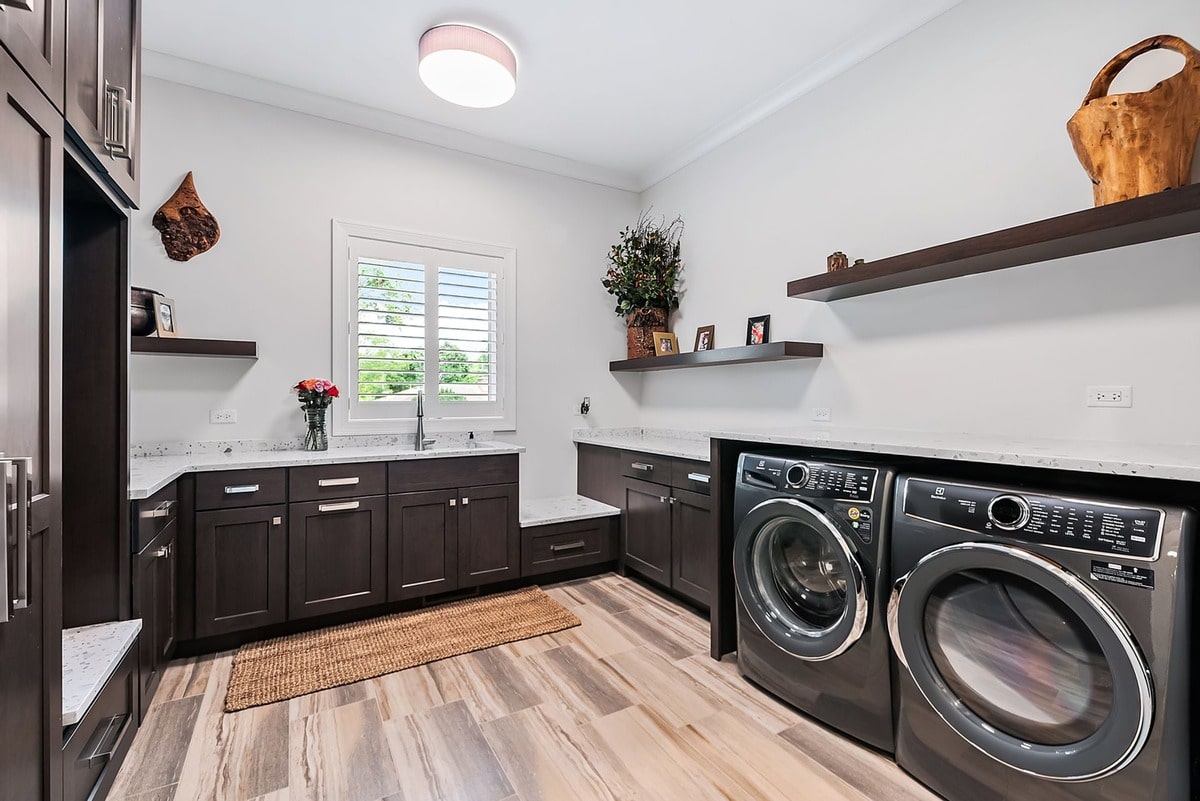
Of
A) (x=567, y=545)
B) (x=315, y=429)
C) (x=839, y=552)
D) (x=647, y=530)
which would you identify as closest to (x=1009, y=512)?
(x=839, y=552)

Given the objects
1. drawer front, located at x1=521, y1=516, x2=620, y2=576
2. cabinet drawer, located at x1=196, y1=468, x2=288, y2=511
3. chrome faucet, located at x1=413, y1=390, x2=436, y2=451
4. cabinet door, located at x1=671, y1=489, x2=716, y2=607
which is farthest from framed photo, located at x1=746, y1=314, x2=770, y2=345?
cabinet drawer, located at x1=196, y1=468, x2=288, y2=511

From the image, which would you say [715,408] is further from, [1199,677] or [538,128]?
[1199,677]

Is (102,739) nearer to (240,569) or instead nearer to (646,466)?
(240,569)

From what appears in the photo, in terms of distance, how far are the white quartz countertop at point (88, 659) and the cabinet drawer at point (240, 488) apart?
0.78m

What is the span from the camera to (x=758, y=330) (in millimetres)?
3363

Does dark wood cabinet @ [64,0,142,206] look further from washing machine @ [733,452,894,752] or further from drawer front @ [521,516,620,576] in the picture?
drawer front @ [521,516,620,576]

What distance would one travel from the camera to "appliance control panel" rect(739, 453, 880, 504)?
6.10ft

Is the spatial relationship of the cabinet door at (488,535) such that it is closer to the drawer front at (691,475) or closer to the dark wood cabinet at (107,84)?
the drawer front at (691,475)

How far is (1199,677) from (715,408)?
8.53ft

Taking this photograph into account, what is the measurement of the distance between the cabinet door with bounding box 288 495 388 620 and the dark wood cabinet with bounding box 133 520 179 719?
464 millimetres

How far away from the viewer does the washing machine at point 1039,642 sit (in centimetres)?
124

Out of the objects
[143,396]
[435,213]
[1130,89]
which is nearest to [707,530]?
[1130,89]

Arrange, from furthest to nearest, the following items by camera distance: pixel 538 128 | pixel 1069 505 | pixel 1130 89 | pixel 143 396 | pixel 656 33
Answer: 1. pixel 538 128
2. pixel 143 396
3. pixel 656 33
4. pixel 1130 89
5. pixel 1069 505

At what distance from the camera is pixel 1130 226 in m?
1.69
